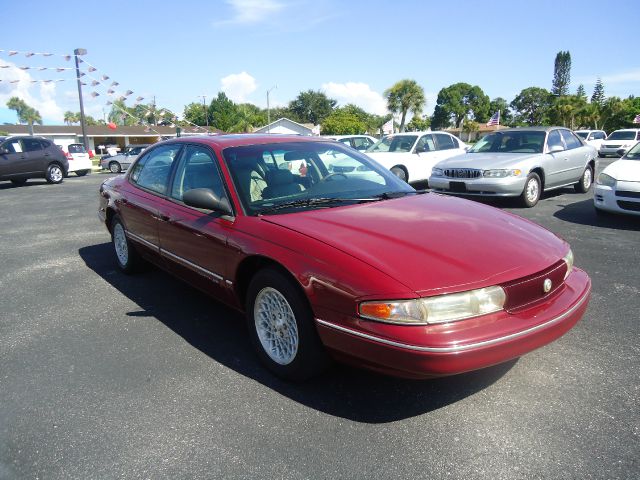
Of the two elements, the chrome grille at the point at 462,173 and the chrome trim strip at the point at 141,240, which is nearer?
the chrome trim strip at the point at 141,240

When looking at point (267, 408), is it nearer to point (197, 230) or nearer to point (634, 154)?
point (197, 230)

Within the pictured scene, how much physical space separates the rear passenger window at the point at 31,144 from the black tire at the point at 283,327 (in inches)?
636

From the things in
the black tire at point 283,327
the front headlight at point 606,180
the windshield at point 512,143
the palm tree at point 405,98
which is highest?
the palm tree at point 405,98

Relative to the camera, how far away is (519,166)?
8.59 meters

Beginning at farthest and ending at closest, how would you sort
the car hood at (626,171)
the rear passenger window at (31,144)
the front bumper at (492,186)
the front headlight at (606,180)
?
the rear passenger window at (31,144) → the front bumper at (492,186) → the front headlight at (606,180) → the car hood at (626,171)

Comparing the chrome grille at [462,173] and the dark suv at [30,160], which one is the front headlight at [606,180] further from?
the dark suv at [30,160]

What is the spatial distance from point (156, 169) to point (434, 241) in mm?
2930

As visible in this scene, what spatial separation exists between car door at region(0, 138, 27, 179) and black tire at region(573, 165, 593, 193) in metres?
16.2

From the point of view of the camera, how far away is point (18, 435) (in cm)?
254

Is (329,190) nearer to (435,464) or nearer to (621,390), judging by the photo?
(435,464)

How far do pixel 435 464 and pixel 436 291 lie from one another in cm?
79

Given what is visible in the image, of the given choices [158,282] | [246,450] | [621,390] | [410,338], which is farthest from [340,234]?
[158,282]

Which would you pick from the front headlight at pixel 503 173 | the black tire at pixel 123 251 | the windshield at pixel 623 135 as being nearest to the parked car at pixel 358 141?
the front headlight at pixel 503 173

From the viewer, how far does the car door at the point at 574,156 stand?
32.0 feet
